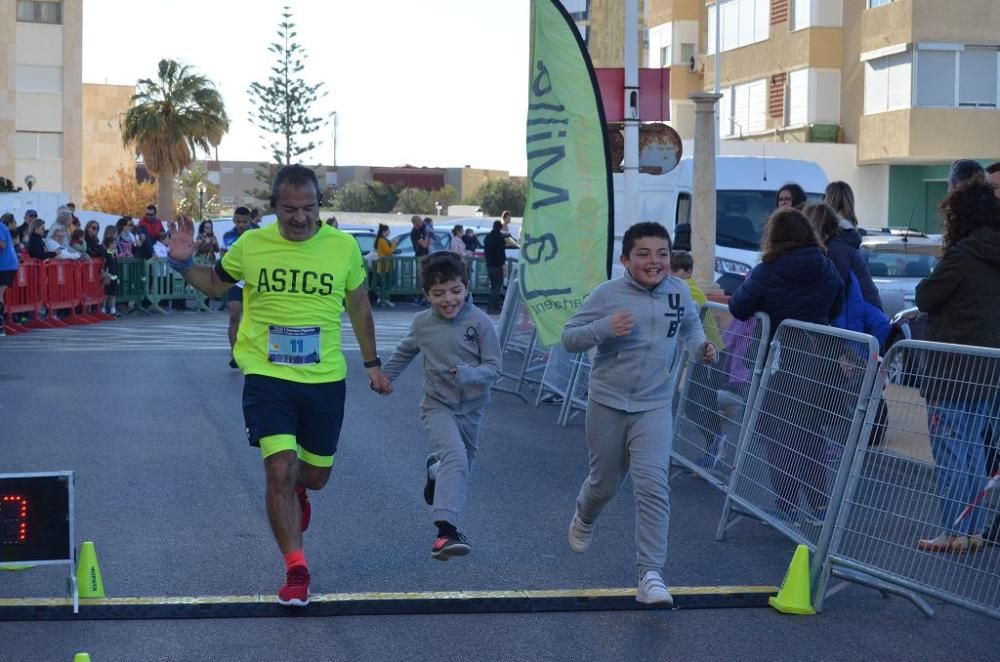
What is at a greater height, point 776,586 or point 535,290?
point 535,290

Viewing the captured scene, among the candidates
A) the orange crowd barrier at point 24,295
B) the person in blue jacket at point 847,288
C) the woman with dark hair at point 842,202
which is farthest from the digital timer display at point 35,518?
the orange crowd barrier at point 24,295

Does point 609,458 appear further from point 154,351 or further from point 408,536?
point 154,351

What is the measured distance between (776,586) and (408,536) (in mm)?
2087

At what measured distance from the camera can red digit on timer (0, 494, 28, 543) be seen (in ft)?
21.1

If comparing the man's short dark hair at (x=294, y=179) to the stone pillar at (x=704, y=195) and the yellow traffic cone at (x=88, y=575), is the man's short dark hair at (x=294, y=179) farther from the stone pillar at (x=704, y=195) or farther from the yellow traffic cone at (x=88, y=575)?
the stone pillar at (x=704, y=195)

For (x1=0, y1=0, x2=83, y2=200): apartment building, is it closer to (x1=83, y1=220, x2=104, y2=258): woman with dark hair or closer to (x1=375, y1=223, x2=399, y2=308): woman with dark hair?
(x1=375, y1=223, x2=399, y2=308): woman with dark hair

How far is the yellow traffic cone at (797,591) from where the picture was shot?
21.6 ft

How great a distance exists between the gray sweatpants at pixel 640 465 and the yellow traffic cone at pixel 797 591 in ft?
1.82

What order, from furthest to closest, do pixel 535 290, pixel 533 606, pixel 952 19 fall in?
pixel 952 19, pixel 535 290, pixel 533 606

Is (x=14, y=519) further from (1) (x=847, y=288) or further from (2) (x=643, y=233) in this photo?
(1) (x=847, y=288)

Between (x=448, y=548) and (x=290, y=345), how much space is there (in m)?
1.27

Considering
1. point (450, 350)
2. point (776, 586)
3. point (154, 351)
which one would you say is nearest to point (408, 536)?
point (450, 350)

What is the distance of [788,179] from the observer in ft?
68.3

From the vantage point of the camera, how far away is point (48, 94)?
2657 inches
